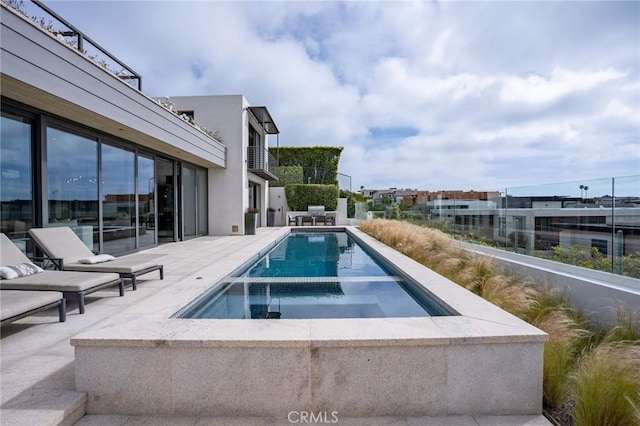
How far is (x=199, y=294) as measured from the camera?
396 centimetres

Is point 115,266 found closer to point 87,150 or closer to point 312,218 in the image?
point 87,150

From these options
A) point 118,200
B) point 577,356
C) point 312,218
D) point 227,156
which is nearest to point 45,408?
point 577,356

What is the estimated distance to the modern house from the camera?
14.3ft

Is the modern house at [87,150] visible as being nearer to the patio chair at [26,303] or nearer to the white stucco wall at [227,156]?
the white stucco wall at [227,156]

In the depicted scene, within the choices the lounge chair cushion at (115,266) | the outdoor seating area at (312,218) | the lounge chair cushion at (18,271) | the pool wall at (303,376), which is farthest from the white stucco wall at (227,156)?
the pool wall at (303,376)

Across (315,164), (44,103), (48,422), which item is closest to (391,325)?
(48,422)

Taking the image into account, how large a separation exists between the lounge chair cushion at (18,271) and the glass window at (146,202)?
4443mm

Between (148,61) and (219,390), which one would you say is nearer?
(219,390)

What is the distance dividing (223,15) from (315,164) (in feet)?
41.4

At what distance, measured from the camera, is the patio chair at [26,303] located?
2879 millimetres

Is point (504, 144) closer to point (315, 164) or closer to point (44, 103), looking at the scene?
point (315, 164)

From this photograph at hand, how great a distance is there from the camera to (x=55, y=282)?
3627 millimetres

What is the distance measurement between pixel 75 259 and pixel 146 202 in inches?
160

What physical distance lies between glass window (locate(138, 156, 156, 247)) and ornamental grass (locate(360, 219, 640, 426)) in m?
7.22
